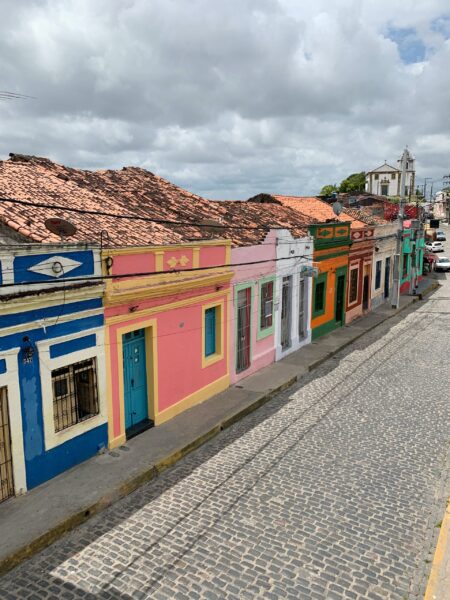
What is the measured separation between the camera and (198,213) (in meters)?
13.7

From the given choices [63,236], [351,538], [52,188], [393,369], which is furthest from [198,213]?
[351,538]

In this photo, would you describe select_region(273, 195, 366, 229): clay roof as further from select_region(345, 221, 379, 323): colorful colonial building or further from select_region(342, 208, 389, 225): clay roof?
select_region(345, 221, 379, 323): colorful colonial building

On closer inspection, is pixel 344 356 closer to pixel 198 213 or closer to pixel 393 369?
pixel 393 369

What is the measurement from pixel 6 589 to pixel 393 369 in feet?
37.7

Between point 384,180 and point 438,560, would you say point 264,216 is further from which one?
point 384,180

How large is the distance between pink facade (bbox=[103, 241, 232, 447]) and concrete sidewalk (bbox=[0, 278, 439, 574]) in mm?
448

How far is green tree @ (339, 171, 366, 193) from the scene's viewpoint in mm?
75256

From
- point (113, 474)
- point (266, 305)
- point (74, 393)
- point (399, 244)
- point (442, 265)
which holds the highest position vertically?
point (399, 244)

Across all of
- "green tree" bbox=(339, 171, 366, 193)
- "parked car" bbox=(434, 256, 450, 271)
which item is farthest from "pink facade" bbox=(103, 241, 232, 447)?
"green tree" bbox=(339, 171, 366, 193)

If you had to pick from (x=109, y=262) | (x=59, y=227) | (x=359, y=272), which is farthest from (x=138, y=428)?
(x=359, y=272)

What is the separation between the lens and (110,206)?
10.6 m

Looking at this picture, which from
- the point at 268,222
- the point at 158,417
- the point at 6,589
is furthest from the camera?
the point at 268,222

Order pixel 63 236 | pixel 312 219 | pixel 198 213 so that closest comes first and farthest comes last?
pixel 63 236 < pixel 198 213 < pixel 312 219

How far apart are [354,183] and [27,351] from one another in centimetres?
8025
